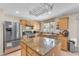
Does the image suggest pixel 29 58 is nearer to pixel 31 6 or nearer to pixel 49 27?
pixel 49 27

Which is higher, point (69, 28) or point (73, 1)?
point (73, 1)

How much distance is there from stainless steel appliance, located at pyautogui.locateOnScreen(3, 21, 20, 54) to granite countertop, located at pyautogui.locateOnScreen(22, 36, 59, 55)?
0.12 m

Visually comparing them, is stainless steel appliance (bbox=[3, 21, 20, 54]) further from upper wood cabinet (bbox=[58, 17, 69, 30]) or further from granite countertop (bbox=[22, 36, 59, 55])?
upper wood cabinet (bbox=[58, 17, 69, 30])

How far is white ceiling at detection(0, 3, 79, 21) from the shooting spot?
63.3 inches

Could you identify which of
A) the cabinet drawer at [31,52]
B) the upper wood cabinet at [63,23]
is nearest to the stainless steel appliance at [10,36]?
the cabinet drawer at [31,52]

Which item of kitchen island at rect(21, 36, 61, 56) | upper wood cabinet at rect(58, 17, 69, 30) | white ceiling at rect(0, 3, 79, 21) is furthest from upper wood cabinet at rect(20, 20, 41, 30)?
upper wood cabinet at rect(58, 17, 69, 30)

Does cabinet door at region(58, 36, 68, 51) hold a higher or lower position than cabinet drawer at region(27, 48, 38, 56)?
higher

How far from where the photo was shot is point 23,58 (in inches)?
67.0

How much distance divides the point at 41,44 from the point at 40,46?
32 mm

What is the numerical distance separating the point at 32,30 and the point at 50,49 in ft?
1.21

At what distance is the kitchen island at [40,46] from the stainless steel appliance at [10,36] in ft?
0.35

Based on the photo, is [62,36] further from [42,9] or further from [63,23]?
[42,9]

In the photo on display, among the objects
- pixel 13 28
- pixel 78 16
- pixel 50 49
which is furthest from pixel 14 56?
pixel 78 16

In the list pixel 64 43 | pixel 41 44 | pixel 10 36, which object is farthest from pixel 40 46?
pixel 10 36
